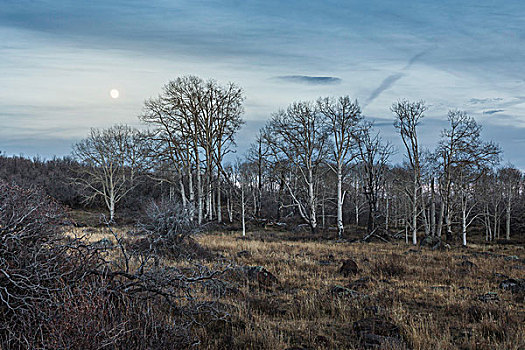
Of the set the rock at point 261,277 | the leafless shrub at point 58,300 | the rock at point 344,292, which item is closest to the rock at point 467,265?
the rock at point 344,292

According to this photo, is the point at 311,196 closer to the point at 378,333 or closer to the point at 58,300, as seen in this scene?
the point at 378,333

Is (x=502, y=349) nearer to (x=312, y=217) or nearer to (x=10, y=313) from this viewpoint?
(x=10, y=313)

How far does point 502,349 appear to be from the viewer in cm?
485

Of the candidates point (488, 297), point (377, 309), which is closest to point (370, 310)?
point (377, 309)

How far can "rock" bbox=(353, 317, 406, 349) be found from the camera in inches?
197

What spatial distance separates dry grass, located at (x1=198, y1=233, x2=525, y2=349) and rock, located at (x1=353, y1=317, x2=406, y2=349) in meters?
0.14

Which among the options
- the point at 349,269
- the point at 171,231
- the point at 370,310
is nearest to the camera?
the point at 370,310

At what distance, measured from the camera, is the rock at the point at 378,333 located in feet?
16.4

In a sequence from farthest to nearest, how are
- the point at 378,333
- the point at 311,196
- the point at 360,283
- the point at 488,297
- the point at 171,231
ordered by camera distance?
the point at 311,196
the point at 171,231
the point at 360,283
the point at 488,297
the point at 378,333

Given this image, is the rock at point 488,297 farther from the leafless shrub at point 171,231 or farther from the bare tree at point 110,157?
the bare tree at point 110,157

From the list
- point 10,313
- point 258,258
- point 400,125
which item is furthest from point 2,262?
point 400,125

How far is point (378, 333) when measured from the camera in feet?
18.2

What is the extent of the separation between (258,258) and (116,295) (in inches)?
340

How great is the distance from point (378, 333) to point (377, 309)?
1.30m
